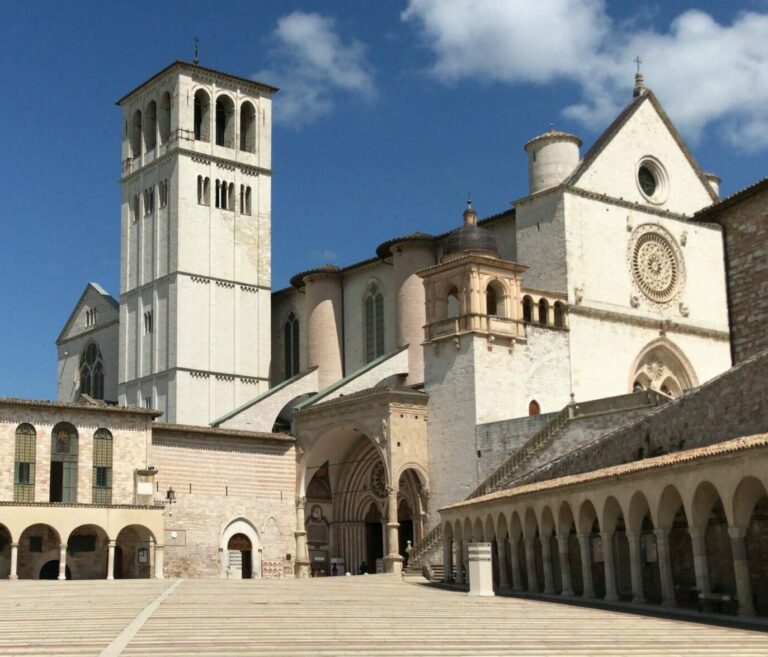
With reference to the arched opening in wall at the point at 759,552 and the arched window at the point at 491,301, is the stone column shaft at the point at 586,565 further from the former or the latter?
the arched window at the point at 491,301

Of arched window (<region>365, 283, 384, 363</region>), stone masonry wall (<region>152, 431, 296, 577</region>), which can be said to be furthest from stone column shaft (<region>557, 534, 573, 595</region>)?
arched window (<region>365, 283, 384, 363</region>)

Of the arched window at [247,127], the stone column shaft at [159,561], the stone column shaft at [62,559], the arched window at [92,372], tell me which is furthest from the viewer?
the arched window at [92,372]

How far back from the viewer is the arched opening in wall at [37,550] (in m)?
39.5

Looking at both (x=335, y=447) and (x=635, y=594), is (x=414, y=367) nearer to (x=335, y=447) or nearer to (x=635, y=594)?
(x=335, y=447)

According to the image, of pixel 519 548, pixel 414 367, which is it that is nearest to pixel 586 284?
pixel 414 367

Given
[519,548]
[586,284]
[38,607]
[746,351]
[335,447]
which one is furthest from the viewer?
[335,447]

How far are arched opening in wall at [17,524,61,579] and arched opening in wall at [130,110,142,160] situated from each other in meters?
28.5

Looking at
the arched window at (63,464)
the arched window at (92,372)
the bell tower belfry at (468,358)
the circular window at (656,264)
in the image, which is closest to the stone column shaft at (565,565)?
the bell tower belfry at (468,358)

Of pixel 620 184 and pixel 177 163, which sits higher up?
pixel 177 163

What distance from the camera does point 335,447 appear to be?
48875 millimetres

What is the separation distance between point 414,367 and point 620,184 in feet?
35.3

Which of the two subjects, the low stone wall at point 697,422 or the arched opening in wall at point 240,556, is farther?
the arched opening in wall at point 240,556

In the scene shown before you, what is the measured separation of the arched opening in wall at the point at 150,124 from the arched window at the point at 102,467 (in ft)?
81.3

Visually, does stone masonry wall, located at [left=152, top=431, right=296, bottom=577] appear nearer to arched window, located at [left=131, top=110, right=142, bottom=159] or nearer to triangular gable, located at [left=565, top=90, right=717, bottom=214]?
triangular gable, located at [left=565, top=90, right=717, bottom=214]
